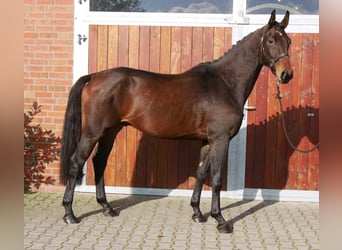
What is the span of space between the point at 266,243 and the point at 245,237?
0.24 m

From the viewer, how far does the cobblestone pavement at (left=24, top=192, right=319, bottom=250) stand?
3.67 meters

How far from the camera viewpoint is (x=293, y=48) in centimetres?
537

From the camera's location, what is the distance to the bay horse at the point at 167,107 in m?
4.16

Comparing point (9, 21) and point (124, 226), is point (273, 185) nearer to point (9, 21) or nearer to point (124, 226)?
point (124, 226)

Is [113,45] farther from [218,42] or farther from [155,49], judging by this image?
[218,42]

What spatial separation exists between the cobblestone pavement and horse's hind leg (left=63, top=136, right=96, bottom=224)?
0.35ft

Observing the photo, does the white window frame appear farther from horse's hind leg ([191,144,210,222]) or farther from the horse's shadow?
horse's hind leg ([191,144,210,222])

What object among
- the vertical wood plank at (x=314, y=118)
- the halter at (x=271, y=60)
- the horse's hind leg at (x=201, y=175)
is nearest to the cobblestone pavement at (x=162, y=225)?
the horse's hind leg at (x=201, y=175)

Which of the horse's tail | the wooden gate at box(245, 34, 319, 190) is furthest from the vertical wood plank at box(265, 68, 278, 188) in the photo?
the horse's tail

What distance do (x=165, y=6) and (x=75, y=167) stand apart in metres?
2.57

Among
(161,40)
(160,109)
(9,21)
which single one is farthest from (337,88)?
(161,40)

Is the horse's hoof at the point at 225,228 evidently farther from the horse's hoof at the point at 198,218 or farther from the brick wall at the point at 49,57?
the brick wall at the point at 49,57

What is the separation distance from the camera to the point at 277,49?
396 cm

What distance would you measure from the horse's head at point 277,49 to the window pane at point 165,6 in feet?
4.95
